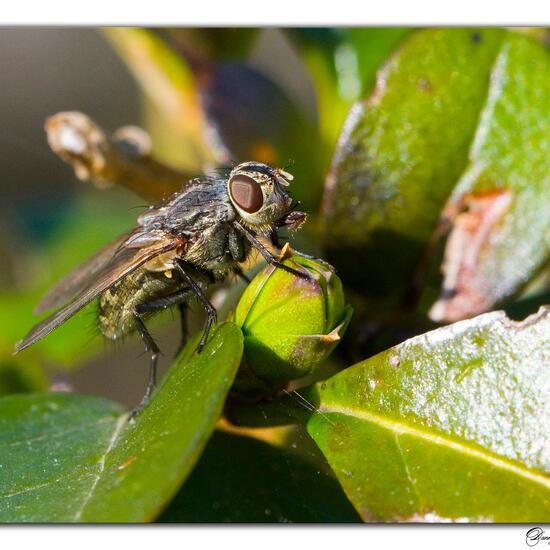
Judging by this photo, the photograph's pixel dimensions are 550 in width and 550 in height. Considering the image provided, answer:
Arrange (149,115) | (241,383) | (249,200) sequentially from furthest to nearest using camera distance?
(149,115), (249,200), (241,383)

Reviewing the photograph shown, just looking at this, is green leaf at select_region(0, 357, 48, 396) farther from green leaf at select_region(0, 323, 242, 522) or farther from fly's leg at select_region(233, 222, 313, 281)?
fly's leg at select_region(233, 222, 313, 281)

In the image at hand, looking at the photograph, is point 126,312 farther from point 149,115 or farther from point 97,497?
point 149,115

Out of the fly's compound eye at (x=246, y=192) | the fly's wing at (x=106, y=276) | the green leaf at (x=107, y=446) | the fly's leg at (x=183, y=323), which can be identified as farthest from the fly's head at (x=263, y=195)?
the green leaf at (x=107, y=446)

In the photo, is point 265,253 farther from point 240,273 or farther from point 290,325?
point 290,325

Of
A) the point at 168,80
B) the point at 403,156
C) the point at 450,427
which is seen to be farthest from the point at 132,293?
the point at 450,427

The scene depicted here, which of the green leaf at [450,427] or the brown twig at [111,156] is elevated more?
the brown twig at [111,156]

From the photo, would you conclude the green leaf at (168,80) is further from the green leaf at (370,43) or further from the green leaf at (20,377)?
the green leaf at (20,377)

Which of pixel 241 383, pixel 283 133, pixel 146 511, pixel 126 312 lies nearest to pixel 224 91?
pixel 283 133
